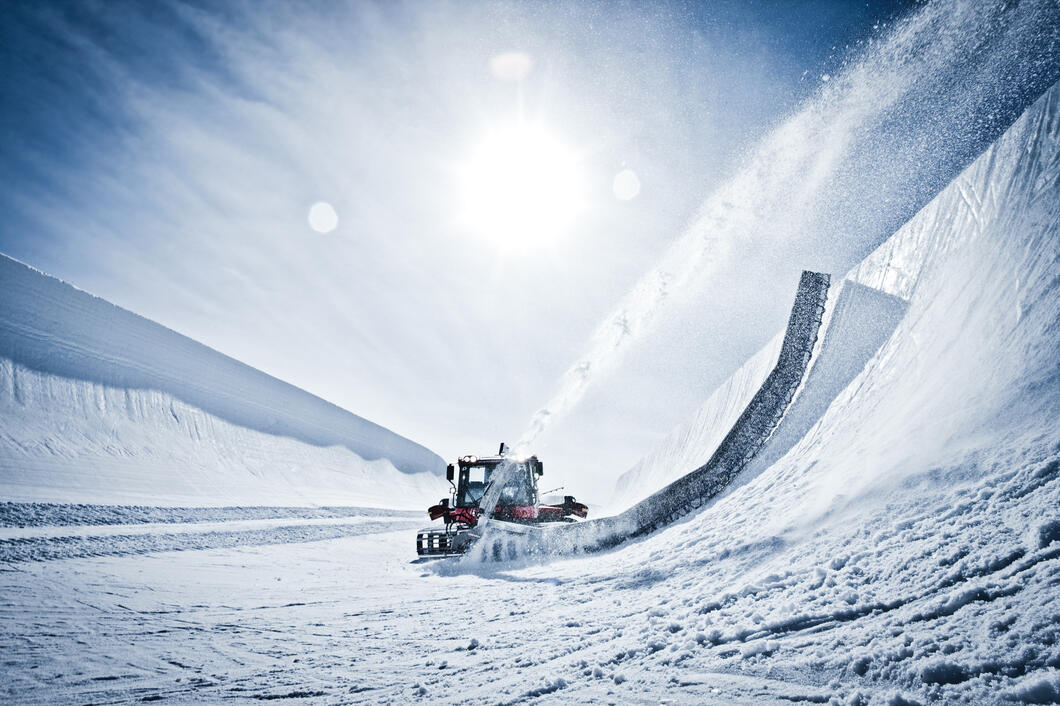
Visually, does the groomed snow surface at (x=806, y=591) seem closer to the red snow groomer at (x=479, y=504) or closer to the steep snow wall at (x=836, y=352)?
the steep snow wall at (x=836, y=352)

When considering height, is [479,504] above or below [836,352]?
below

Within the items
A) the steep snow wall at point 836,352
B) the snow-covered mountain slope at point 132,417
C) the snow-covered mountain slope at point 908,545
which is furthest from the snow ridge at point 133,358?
the steep snow wall at point 836,352

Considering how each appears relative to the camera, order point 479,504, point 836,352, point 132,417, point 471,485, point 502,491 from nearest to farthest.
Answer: point 836,352
point 479,504
point 502,491
point 471,485
point 132,417

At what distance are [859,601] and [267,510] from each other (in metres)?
19.1

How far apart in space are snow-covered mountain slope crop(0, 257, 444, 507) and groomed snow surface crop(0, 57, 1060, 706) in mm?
13950

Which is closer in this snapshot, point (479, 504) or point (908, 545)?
point (908, 545)

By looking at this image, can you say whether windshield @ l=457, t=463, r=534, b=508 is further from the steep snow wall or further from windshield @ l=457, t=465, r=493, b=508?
the steep snow wall

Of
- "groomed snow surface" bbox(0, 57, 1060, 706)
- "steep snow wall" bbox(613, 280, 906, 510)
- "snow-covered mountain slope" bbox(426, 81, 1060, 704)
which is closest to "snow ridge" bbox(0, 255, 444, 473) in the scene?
"groomed snow surface" bbox(0, 57, 1060, 706)

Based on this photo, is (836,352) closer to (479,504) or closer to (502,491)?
(502,491)

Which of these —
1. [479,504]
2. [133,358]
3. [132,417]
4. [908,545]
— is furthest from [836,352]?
[133,358]

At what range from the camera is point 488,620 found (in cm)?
366

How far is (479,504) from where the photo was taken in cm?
1016

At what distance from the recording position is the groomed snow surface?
5.85 feet

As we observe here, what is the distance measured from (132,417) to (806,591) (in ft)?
97.5
